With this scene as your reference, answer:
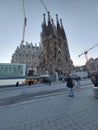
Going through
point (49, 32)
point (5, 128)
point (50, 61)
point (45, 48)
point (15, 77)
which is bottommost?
point (5, 128)

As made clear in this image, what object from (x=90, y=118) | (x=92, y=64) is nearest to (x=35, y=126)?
(x=90, y=118)

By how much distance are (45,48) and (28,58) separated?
16472mm

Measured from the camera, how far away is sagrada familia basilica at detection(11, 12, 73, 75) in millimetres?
88519

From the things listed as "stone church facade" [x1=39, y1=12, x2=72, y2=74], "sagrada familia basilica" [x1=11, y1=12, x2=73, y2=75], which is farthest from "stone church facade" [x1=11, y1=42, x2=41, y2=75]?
"stone church facade" [x1=39, y1=12, x2=72, y2=74]

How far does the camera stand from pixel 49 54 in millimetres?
90562

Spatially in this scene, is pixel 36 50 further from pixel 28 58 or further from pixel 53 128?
pixel 53 128

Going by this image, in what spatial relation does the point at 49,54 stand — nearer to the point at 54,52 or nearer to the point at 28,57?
the point at 54,52

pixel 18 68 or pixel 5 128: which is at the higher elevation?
pixel 18 68

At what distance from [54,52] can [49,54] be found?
379 cm

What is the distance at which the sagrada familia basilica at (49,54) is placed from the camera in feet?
290

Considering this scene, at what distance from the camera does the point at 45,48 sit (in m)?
93.3

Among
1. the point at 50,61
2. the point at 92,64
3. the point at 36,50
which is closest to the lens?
the point at 50,61

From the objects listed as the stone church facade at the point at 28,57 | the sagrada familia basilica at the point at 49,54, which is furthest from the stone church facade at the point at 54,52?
the stone church facade at the point at 28,57

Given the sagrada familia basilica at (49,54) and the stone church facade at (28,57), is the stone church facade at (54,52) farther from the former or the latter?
the stone church facade at (28,57)
